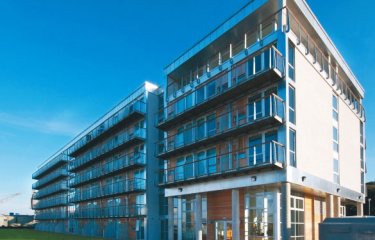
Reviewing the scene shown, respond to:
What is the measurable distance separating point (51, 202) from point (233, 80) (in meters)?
53.6

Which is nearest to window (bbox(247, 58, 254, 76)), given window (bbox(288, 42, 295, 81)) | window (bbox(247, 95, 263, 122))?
window (bbox(247, 95, 263, 122))

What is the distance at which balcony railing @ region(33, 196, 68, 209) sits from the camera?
2313 inches

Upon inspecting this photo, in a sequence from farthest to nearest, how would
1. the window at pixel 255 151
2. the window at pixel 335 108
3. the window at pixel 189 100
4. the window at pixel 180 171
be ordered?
the window at pixel 180 171, the window at pixel 189 100, the window at pixel 335 108, the window at pixel 255 151

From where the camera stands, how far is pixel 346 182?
87.6 ft

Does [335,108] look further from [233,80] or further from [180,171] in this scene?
[180,171]

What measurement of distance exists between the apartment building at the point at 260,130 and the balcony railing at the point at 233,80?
6cm

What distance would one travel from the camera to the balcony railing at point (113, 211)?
32.6m

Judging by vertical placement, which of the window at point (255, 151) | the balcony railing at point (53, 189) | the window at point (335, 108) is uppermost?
the window at point (335, 108)

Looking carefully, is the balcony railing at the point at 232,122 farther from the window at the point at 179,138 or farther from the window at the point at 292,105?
the window at the point at 292,105

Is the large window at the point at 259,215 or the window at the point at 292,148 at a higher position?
the window at the point at 292,148

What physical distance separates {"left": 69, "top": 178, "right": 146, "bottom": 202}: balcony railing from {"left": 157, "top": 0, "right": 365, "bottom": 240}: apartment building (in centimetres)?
566

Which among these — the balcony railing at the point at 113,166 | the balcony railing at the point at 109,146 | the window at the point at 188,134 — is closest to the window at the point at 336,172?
the window at the point at 188,134

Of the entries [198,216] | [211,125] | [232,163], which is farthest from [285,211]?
[211,125]

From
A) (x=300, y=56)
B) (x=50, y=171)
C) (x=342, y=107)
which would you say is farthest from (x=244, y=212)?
(x=50, y=171)
